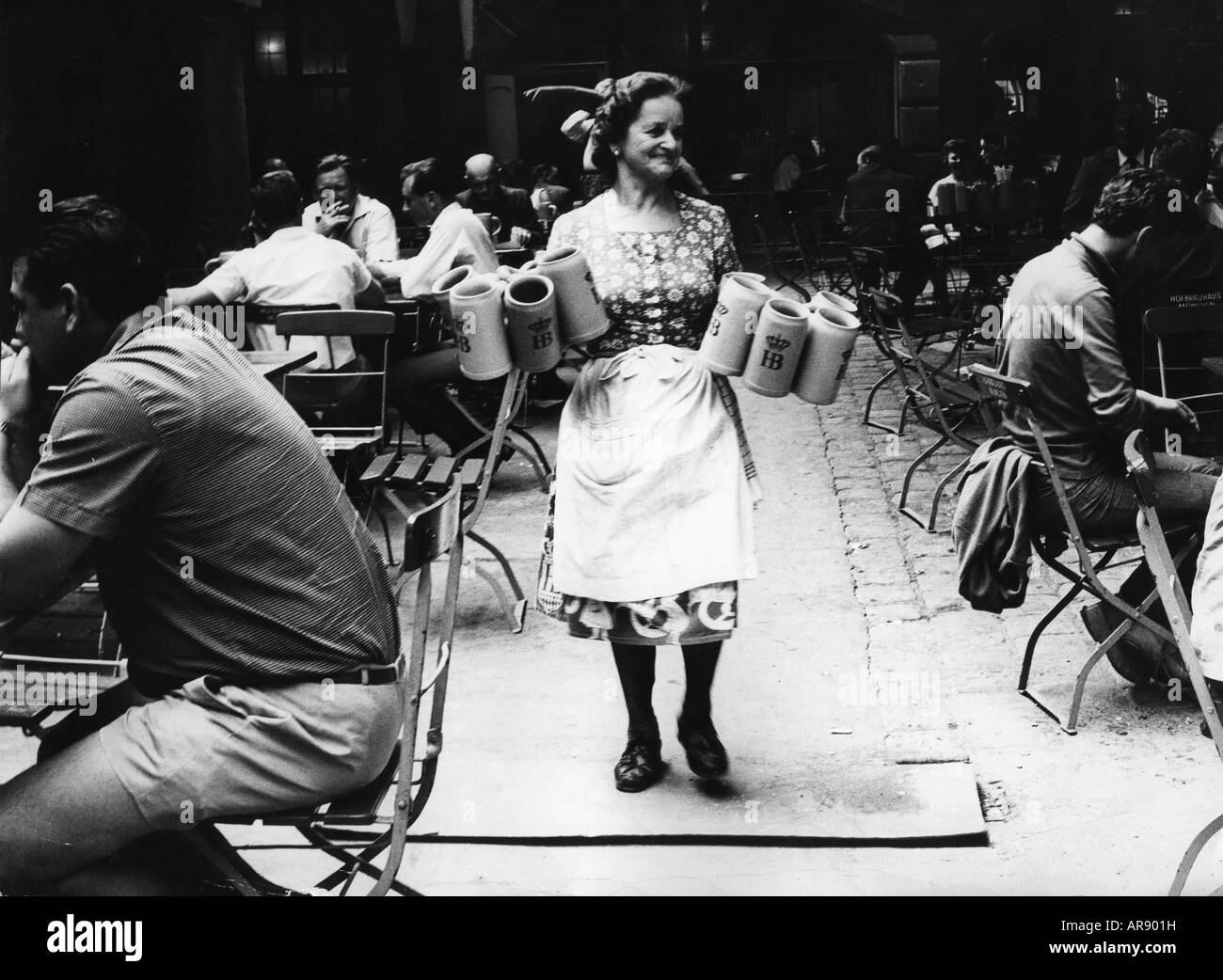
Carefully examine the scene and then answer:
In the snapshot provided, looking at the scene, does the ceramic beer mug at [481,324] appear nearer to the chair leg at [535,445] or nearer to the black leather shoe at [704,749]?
the black leather shoe at [704,749]

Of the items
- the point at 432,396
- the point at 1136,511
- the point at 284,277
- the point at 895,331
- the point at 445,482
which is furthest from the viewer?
the point at 895,331

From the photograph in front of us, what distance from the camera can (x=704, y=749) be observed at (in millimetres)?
3645

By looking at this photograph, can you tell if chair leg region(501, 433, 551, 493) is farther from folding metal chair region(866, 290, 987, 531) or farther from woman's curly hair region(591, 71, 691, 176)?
woman's curly hair region(591, 71, 691, 176)

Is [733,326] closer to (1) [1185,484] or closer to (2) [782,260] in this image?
(1) [1185,484]

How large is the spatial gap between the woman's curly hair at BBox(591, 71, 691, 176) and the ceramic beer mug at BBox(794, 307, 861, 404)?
0.65 metres

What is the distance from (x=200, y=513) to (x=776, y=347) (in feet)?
5.11

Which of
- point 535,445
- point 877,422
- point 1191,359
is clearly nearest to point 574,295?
point 1191,359

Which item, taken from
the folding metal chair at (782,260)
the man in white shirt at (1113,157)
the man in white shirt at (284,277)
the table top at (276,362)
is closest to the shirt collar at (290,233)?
the man in white shirt at (284,277)

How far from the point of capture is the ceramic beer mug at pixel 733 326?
337cm

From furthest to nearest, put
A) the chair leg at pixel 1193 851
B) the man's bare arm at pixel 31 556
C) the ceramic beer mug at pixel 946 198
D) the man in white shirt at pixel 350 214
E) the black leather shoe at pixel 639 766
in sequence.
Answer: the ceramic beer mug at pixel 946 198 → the man in white shirt at pixel 350 214 → the black leather shoe at pixel 639 766 → the chair leg at pixel 1193 851 → the man's bare arm at pixel 31 556

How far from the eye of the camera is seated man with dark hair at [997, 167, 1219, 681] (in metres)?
3.88

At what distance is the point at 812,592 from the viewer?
5.16 metres

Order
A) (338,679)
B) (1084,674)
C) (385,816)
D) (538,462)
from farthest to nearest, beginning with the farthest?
1. (538,462)
2. (1084,674)
3. (385,816)
4. (338,679)
